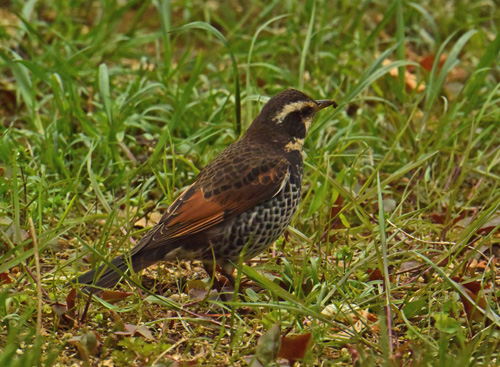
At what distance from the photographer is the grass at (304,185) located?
3.94 meters

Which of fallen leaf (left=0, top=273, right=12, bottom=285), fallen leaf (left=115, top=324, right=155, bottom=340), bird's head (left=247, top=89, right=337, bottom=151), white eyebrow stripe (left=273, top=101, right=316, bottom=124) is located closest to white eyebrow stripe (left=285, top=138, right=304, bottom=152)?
bird's head (left=247, top=89, right=337, bottom=151)

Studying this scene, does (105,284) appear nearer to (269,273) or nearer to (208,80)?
(269,273)

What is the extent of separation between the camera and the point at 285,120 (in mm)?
4980

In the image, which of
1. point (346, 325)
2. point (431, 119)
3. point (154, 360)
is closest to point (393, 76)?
point (431, 119)

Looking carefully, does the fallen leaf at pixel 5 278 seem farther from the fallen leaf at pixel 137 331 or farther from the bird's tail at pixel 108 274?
the fallen leaf at pixel 137 331

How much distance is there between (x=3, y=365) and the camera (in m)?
3.25

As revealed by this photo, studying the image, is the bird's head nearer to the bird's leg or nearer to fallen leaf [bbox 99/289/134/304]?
the bird's leg

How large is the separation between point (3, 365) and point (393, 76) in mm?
4414

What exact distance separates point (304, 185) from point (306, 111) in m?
0.70

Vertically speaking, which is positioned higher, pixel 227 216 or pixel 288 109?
pixel 288 109

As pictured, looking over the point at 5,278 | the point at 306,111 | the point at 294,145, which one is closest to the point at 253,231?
the point at 294,145

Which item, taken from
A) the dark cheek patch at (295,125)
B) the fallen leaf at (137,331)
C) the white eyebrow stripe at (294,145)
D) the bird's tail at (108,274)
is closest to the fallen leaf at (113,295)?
the bird's tail at (108,274)

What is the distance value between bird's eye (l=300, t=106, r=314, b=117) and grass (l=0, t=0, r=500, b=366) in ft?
0.82

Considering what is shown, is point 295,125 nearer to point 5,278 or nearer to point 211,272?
point 211,272
